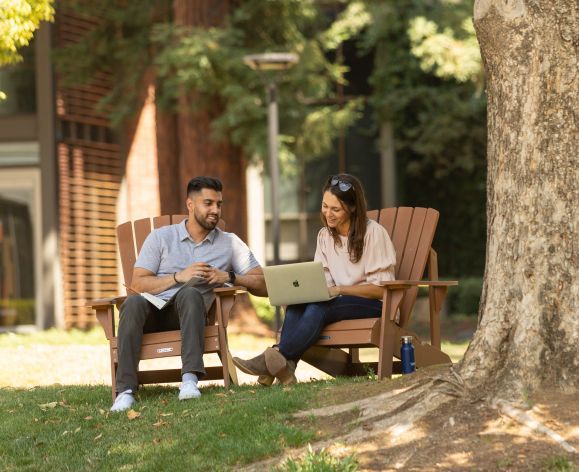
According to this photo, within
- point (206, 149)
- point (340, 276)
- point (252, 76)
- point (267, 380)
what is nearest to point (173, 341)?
point (267, 380)

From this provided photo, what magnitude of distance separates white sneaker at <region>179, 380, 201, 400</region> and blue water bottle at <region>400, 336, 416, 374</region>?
48.3 inches

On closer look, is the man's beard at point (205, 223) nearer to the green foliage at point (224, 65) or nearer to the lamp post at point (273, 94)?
the lamp post at point (273, 94)

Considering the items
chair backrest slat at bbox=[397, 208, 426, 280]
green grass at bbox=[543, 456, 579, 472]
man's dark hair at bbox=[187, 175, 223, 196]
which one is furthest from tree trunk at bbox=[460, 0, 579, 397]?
man's dark hair at bbox=[187, 175, 223, 196]

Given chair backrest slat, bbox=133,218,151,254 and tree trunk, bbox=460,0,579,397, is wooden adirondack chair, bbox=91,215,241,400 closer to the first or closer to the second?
chair backrest slat, bbox=133,218,151,254

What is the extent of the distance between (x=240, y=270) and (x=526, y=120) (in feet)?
8.65

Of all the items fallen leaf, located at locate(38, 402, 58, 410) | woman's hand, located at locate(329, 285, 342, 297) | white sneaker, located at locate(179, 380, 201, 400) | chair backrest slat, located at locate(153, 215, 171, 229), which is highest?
chair backrest slat, located at locate(153, 215, 171, 229)

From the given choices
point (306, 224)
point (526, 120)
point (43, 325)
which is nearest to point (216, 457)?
point (526, 120)

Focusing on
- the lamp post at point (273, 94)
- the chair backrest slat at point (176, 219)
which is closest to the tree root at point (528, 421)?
the chair backrest slat at point (176, 219)

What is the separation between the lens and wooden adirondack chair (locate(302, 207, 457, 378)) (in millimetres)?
7352

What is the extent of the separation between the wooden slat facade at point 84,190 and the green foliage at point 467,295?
5.96 meters

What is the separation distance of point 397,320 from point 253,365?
102 cm

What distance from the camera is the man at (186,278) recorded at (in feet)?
23.8

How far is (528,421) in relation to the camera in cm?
545

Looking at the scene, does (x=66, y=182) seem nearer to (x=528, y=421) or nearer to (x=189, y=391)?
(x=189, y=391)
